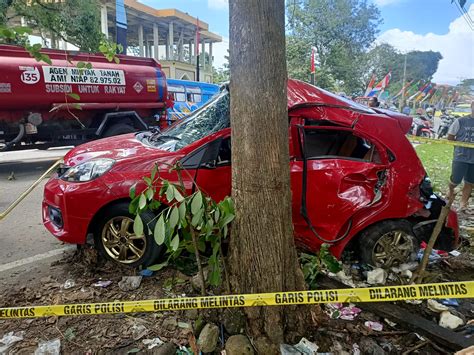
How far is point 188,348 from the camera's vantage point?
90.7 inches

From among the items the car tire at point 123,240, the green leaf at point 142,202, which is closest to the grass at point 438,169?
the car tire at point 123,240

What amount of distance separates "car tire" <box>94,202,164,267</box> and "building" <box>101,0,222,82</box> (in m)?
21.4

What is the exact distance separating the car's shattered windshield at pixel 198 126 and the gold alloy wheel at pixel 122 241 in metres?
0.80

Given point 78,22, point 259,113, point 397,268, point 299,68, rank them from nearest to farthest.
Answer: point 259,113
point 397,268
point 78,22
point 299,68

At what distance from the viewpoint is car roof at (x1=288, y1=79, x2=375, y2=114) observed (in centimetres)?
329

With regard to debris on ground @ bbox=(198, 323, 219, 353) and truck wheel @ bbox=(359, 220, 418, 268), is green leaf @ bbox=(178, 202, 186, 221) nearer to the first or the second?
debris on ground @ bbox=(198, 323, 219, 353)

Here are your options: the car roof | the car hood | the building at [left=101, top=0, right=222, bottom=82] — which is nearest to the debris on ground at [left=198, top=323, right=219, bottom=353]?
the car hood

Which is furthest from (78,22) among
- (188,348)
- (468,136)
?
(188,348)

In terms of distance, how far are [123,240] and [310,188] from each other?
172 cm

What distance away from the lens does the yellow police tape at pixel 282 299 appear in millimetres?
1899

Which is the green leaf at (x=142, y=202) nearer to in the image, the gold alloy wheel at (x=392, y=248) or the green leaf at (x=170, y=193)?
the green leaf at (x=170, y=193)

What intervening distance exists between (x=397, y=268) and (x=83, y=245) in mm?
3001

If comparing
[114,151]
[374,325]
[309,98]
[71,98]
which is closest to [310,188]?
[309,98]

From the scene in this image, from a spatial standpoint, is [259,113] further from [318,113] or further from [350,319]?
[350,319]
